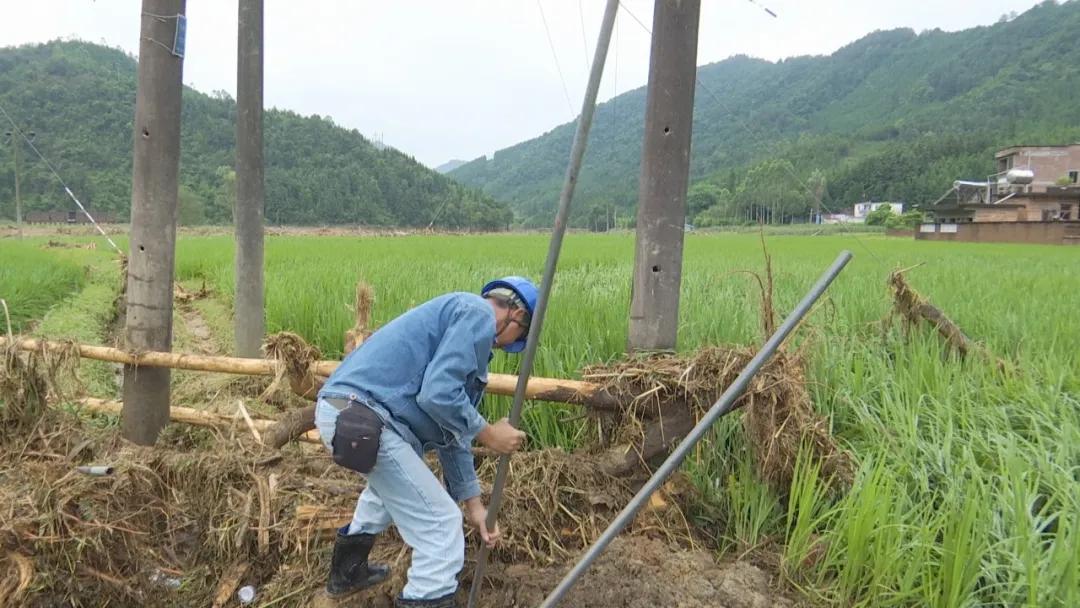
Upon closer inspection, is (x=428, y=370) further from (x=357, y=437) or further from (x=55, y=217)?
(x=55, y=217)

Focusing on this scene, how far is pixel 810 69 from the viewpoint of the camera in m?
9.42

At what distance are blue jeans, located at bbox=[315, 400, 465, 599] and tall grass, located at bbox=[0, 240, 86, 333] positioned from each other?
556cm

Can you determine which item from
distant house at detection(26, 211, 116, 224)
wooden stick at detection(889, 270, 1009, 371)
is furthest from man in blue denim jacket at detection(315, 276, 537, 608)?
distant house at detection(26, 211, 116, 224)

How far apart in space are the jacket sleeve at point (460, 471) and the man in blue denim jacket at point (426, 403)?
110 millimetres

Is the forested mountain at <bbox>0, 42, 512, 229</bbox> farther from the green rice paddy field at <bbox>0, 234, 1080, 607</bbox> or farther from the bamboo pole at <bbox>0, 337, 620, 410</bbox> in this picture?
the bamboo pole at <bbox>0, 337, 620, 410</bbox>

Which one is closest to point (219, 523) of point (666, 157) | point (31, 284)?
point (666, 157)

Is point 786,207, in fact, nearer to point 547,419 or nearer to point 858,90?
point 547,419

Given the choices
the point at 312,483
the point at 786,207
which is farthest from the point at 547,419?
the point at 786,207

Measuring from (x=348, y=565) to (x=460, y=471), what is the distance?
49 cm

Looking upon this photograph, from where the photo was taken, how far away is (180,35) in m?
2.84

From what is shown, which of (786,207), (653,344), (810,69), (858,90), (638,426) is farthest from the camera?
(810,69)

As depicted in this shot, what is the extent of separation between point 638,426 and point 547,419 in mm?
551

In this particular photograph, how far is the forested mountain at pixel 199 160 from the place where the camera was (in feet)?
33.6

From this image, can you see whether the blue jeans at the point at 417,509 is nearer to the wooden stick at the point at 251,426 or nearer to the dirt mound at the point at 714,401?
the dirt mound at the point at 714,401
